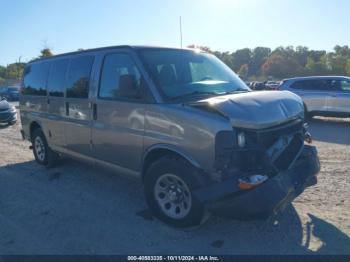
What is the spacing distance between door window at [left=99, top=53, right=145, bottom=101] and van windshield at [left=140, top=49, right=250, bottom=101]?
0.69ft

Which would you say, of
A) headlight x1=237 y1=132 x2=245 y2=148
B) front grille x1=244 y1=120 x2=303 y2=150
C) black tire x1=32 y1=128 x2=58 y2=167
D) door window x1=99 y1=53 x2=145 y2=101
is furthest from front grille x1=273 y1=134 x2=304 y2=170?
black tire x1=32 y1=128 x2=58 y2=167

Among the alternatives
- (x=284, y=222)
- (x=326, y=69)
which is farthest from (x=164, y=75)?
(x=326, y=69)

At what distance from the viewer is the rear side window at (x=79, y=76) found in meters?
5.57

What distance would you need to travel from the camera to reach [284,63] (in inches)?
3538

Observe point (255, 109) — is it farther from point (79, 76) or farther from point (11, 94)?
point (11, 94)

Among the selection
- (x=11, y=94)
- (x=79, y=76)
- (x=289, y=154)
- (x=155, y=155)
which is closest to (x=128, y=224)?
(x=155, y=155)

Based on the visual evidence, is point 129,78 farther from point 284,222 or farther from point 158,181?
point 284,222

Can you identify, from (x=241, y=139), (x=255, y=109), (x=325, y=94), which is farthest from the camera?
(x=325, y=94)

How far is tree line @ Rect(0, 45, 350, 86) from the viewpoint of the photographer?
77.1 metres

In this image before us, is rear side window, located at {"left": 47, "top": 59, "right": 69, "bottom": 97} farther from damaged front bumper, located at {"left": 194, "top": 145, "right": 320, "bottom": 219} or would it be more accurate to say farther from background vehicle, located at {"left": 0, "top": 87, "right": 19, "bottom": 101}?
background vehicle, located at {"left": 0, "top": 87, "right": 19, "bottom": 101}

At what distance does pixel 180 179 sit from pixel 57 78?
11.6 ft

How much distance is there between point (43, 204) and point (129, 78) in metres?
2.33

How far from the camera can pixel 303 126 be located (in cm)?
476

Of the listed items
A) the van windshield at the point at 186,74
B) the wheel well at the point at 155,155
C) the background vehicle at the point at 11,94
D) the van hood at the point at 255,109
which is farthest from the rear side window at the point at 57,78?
the background vehicle at the point at 11,94
